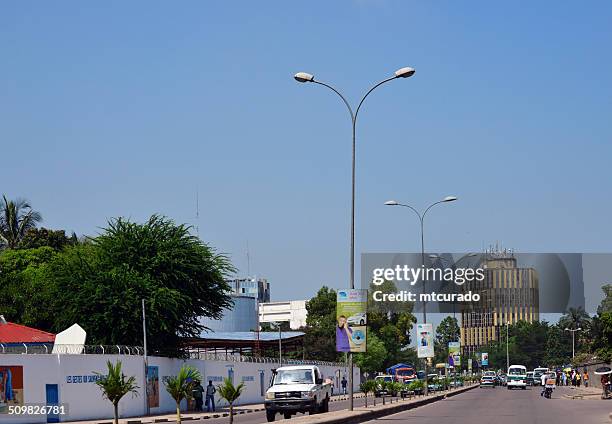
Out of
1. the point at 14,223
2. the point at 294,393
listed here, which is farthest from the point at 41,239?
the point at 294,393

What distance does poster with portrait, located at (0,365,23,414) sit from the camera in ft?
127

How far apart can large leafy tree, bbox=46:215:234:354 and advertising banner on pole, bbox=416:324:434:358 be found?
1372 centimetres

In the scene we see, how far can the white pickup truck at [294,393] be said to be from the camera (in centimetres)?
3894

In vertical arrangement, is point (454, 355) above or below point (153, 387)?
below

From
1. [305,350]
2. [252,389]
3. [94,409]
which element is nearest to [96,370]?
[94,409]

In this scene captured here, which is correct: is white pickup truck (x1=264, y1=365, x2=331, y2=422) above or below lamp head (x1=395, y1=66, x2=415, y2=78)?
below

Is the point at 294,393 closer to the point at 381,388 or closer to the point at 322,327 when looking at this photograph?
the point at 381,388

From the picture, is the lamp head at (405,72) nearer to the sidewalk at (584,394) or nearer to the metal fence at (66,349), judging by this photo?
the metal fence at (66,349)

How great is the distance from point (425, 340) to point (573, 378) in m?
50.6

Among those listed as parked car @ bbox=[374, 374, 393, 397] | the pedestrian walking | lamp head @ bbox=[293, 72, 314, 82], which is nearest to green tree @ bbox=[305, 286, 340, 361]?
parked car @ bbox=[374, 374, 393, 397]

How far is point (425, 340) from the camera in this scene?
221 feet

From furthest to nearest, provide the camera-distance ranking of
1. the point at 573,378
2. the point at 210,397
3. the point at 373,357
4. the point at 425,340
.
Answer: the point at 373,357 < the point at 573,378 < the point at 425,340 < the point at 210,397

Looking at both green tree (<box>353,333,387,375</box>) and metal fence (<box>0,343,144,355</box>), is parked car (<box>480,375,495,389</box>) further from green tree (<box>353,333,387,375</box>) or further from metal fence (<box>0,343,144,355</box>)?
metal fence (<box>0,343,144,355</box>)

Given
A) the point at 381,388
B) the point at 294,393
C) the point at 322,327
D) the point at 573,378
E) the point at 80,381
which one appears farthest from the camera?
the point at 322,327
